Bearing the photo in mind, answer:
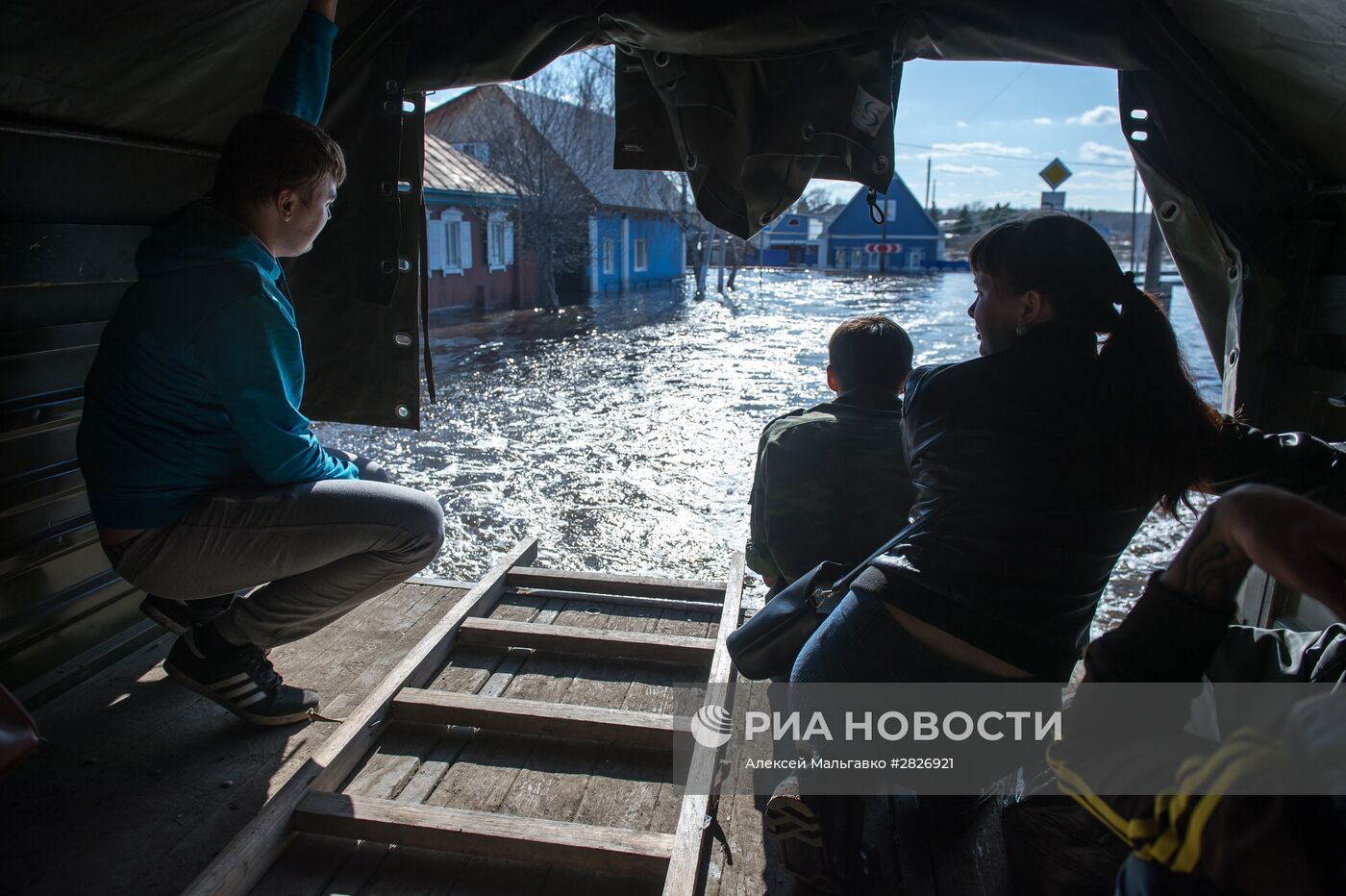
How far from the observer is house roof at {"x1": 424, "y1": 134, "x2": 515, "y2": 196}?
2241 centimetres

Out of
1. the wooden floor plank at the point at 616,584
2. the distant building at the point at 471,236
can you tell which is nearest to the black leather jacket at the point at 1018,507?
the wooden floor plank at the point at 616,584

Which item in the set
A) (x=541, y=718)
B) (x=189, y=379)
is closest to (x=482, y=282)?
(x=541, y=718)

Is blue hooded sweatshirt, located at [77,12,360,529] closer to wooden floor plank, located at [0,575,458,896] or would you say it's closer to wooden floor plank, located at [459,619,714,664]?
A: wooden floor plank, located at [0,575,458,896]

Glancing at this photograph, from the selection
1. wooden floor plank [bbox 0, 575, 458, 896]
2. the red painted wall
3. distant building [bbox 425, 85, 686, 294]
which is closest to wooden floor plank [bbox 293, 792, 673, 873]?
wooden floor plank [bbox 0, 575, 458, 896]

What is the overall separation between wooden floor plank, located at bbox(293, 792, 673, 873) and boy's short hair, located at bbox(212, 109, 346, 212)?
180 centimetres

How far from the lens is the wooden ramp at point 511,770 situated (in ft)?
8.02

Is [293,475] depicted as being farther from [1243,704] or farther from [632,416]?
[632,416]

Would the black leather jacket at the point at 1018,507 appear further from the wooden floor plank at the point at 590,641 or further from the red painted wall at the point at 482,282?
the red painted wall at the point at 482,282

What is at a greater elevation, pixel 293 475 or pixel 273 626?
pixel 293 475

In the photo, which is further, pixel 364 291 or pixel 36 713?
pixel 364 291

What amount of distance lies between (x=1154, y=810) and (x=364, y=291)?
3.57 metres

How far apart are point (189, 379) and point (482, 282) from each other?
24.0 m

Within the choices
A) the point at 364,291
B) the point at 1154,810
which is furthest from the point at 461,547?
the point at 1154,810

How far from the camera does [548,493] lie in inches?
326
